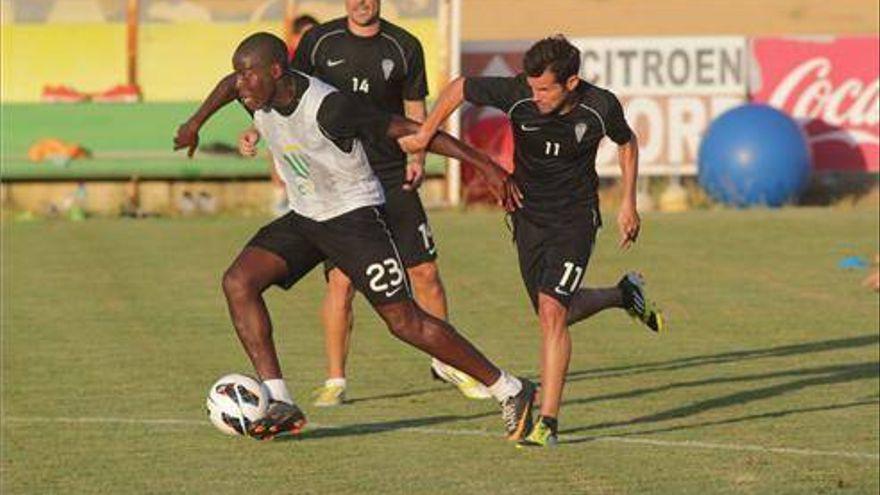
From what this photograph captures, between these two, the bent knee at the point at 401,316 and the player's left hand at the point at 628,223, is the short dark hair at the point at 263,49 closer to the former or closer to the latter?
the bent knee at the point at 401,316

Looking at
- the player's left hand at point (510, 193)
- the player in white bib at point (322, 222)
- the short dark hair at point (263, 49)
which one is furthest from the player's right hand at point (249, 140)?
the player's left hand at point (510, 193)

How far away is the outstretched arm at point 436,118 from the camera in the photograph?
13.0m

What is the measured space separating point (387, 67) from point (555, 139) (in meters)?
1.81

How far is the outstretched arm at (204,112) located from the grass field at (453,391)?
1.68 m

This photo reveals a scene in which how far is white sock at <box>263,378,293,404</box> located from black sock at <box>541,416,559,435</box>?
1.38 m

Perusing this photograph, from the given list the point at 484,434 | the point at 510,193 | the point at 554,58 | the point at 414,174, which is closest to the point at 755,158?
the point at 414,174

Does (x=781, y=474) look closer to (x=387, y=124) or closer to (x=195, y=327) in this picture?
(x=387, y=124)

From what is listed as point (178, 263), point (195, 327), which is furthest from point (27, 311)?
point (178, 263)

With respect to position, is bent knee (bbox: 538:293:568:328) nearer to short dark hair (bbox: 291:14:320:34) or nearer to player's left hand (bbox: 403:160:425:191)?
player's left hand (bbox: 403:160:425:191)

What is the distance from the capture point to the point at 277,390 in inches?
533

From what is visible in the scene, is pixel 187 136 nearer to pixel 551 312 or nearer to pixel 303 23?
pixel 551 312

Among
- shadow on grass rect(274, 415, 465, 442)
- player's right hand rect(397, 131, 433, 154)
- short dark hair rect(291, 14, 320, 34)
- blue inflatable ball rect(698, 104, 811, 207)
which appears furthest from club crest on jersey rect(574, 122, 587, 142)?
blue inflatable ball rect(698, 104, 811, 207)

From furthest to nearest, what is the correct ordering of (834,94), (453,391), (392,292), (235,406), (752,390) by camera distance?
(834,94)
(752,390)
(453,391)
(392,292)
(235,406)

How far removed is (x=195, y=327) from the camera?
2014 centimetres
